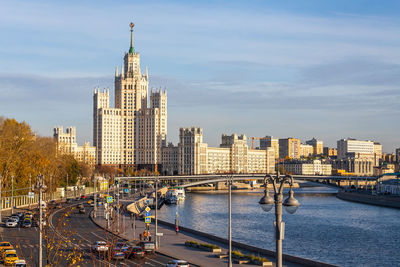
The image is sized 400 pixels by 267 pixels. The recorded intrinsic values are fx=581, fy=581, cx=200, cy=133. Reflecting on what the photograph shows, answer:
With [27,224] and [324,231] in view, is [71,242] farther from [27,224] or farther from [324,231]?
[324,231]

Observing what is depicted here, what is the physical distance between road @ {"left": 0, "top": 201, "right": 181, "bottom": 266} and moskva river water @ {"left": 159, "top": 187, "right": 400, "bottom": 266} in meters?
15.4

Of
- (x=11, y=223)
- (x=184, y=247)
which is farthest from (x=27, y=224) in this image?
(x=184, y=247)

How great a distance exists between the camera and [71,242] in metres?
39.2

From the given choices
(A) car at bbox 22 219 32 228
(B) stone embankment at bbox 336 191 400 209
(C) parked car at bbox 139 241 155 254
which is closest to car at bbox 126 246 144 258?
(C) parked car at bbox 139 241 155 254

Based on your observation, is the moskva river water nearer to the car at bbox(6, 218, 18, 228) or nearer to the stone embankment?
the stone embankment

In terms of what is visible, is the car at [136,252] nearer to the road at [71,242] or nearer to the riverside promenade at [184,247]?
the road at [71,242]

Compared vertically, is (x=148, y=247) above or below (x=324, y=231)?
above

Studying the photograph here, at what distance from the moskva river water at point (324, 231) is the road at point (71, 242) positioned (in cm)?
1537

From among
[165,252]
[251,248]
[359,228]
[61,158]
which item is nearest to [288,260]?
[251,248]

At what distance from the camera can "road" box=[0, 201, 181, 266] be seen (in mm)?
31978

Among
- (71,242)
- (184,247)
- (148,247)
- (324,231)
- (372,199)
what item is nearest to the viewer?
(71,242)

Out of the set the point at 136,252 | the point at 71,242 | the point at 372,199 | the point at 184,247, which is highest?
the point at 71,242

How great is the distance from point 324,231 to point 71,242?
1557 inches

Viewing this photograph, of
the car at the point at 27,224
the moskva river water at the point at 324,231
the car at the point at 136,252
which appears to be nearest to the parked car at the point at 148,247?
the car at the point at 136,252
